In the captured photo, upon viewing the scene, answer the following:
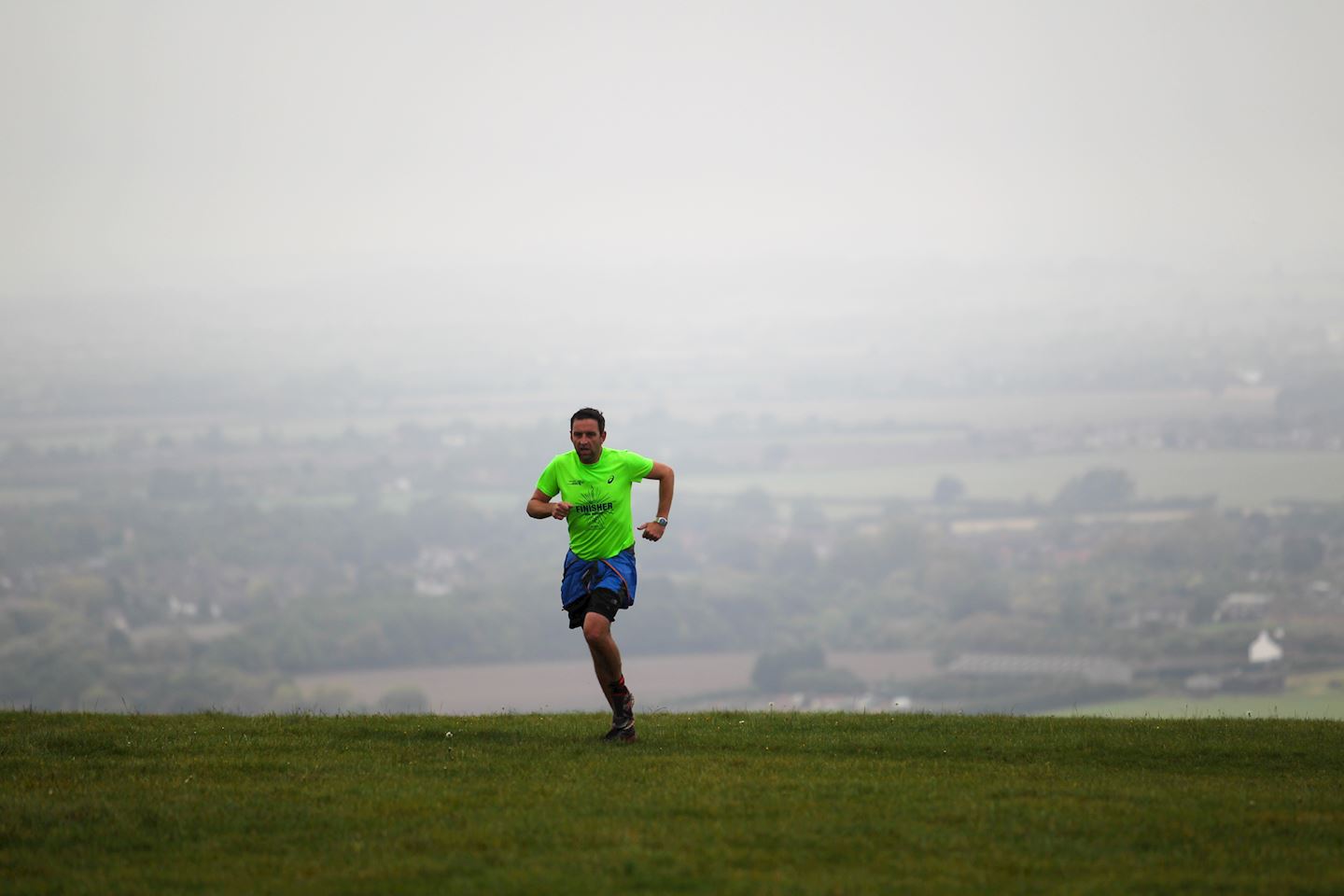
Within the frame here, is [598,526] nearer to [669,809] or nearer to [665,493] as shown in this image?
[665,493]

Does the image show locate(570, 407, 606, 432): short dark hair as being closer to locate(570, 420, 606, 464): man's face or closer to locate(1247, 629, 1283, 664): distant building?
locate(570, 420, 606, 464): man's face

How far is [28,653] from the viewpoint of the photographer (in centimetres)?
16800

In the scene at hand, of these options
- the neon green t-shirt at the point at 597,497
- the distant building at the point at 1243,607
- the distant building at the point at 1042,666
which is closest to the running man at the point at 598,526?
the neon green t-shirt at the point at 597,497

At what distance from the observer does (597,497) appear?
14.3m

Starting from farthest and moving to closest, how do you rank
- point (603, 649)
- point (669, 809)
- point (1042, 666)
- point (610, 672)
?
1. point (1042, 666)
2. point (610, 672)
3. point (603, 649)
4. point (669, 809)

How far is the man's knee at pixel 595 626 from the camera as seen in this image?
13906mm

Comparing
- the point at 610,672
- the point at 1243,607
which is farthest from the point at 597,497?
the point at 1243,607

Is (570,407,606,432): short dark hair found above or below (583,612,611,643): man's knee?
above

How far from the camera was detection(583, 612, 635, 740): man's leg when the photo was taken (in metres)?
13.9

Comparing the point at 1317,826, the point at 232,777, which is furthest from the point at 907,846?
the point at 232,777

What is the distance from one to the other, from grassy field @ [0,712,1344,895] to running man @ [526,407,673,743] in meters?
0.87

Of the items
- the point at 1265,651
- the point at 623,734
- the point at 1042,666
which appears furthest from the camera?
the point at 1042,666

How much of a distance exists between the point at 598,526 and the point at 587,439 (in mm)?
786

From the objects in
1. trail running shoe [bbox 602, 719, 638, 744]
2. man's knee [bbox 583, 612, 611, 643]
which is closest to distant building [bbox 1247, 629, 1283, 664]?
trail running shoe [bbox 602, 719, 638, 744]
